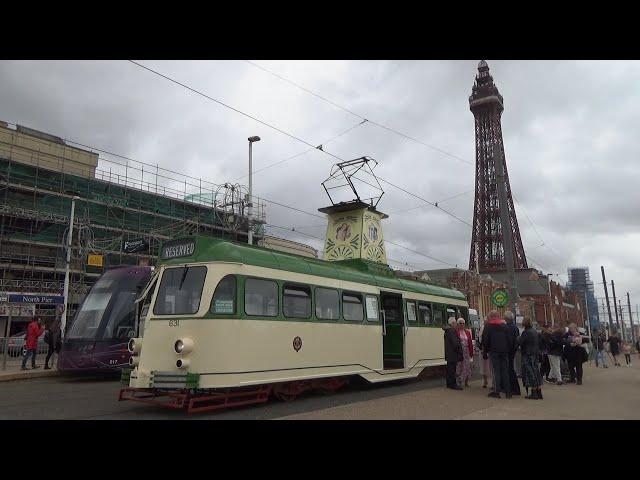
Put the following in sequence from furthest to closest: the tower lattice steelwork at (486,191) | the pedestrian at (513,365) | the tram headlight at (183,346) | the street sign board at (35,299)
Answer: the tower lattice steelwork at (486,191), the street sign board at (35,299), the pedestrian at (513,365), the tram headlight at (183,346)

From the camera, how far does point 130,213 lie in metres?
36.5

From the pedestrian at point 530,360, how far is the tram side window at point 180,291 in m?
6.89

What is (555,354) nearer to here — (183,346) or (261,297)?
(261,297)

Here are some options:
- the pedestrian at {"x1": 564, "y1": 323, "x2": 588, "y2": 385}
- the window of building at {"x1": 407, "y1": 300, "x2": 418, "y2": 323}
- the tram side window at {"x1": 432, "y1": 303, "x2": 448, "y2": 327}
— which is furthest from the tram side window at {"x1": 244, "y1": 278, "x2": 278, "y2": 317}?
the pedestrian at {"x1": 564, "y1": 323, "x2": 588, "y2": 385}

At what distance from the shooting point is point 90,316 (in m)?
15.7

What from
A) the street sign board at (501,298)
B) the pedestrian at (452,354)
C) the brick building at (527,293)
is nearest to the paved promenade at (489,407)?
the pedestrian at (452,354)

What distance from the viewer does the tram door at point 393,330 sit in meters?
14.4

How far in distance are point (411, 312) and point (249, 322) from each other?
6.98 m

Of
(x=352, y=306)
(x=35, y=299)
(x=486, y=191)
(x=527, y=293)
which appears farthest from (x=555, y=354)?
(x=486, y=191)

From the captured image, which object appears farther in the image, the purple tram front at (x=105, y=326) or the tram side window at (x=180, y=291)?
the purple tram front at (x=105, y=326)

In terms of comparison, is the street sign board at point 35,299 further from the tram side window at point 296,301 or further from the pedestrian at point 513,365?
the pedestrian at point 513,365

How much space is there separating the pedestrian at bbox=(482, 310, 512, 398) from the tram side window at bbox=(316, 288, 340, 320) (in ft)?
11.3
